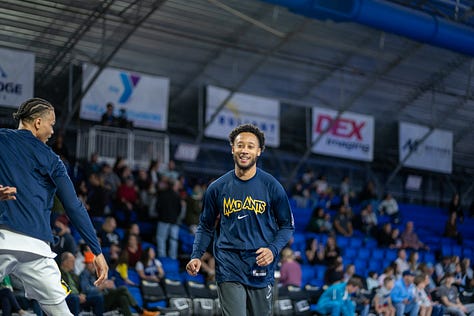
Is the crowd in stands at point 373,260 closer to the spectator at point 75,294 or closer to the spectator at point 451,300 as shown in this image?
the spectator at point 451,300

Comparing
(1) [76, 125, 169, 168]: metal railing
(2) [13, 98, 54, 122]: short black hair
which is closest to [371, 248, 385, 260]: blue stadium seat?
(1) [76, 125, 169, 168]: metal railing

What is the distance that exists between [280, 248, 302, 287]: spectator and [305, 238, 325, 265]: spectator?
201 cm

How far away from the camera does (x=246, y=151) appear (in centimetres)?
566

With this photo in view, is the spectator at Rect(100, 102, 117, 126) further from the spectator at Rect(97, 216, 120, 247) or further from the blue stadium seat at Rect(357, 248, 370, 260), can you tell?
the blue stadium seat at Rect(357, 248, 370, 260)

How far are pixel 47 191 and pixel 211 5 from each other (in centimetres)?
1493

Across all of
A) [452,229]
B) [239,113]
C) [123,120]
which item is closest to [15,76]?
[123,120]

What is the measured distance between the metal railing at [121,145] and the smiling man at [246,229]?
48.4ft

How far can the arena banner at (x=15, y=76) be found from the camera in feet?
60.8

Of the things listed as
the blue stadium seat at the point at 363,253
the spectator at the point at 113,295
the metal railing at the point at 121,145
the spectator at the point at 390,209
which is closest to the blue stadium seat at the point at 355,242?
the blue stadium seat at the point at 363,253

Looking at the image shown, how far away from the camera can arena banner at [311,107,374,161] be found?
2405 cm

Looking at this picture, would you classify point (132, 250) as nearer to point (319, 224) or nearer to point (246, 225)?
point (319, 224)

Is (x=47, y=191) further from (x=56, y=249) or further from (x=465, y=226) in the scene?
(x=465, y=226)

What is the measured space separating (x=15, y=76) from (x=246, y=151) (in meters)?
14.2

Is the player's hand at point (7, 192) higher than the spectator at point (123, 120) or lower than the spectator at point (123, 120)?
lower
